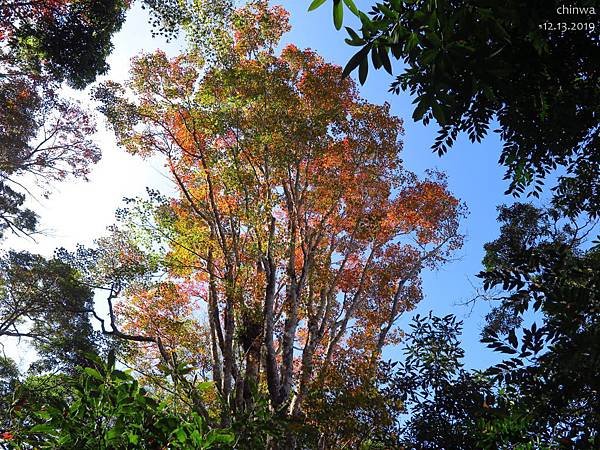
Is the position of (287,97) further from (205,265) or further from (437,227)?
(437,227)

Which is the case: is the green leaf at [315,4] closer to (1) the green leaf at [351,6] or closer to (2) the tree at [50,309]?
(1) the green leaf at [351,6]

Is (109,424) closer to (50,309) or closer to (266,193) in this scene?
(266,193)

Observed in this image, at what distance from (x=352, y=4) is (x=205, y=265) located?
8992 mm

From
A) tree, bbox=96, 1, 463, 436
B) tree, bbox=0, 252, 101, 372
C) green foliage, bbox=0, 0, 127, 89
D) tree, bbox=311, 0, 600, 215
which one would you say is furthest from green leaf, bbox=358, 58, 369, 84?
tree, bbox=0, 252, 101, 372

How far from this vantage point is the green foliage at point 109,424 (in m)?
2.01

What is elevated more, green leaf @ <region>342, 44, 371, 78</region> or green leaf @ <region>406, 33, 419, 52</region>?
green leaf @ <region>406, 33, 419, 52</region>

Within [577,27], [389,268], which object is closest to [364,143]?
[389,268]

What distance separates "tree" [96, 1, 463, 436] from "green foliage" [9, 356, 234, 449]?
217 inches

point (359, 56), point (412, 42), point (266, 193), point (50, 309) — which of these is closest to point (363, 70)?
point (359, 56)

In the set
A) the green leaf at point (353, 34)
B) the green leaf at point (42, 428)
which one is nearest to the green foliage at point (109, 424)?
the green leaf at point (42, 428)

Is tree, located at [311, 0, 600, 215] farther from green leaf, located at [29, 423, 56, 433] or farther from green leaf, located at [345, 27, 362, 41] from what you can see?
green leaf, located at [29, 423, 56, 433]

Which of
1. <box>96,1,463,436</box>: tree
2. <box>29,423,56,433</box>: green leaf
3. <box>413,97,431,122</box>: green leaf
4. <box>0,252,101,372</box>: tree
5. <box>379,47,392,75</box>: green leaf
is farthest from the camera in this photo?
<box>0,252,101,372</box>: tree

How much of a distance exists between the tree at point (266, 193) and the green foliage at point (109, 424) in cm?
552

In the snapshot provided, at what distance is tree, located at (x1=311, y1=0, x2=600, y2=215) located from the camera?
1311 millimetres
